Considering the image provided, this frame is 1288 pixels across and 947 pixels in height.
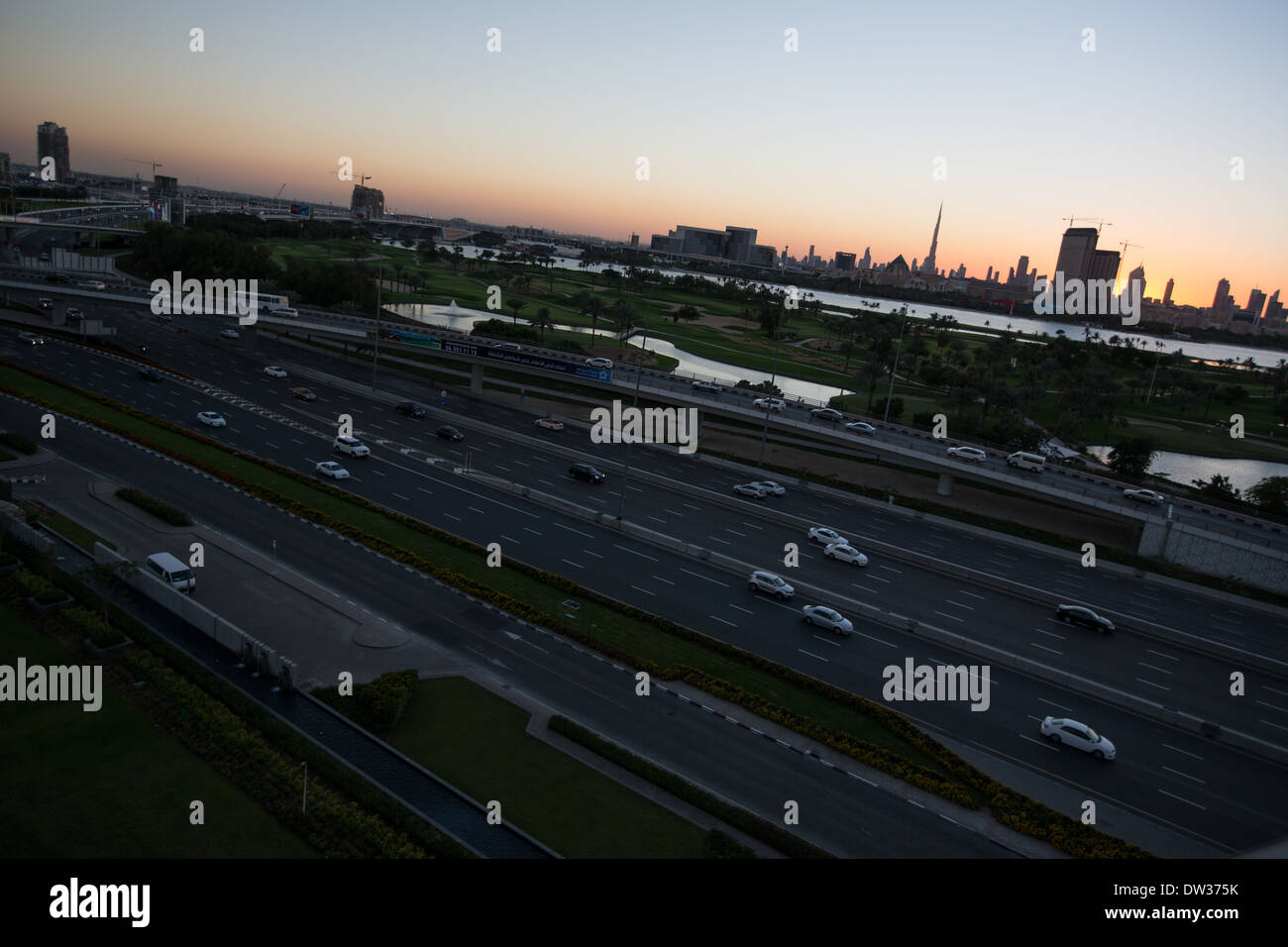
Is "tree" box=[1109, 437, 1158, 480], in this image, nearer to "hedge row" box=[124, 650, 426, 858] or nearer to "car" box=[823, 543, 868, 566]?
"car" box=[823, 543, 868, 566]

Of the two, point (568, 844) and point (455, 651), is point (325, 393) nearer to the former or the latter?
point (455, 651)

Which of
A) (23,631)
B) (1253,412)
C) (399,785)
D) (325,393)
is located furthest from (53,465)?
(1253,412)

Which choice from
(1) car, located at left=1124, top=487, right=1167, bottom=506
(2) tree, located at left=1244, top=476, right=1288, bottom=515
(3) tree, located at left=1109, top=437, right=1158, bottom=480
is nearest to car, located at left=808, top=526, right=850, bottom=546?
(1) car, located at left=1124, top=487, right=1167, bottom=506

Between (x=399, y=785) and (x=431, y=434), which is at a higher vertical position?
(x=431, y=434)

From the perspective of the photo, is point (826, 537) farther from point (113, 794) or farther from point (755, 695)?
point (113, 794)

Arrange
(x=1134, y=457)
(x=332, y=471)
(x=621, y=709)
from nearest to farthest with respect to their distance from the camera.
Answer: (x=621, y=709)
(x=332, y=471)
(x=1134, y=457)

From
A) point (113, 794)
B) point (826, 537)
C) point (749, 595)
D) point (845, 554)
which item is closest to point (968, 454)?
point (826, 537)
